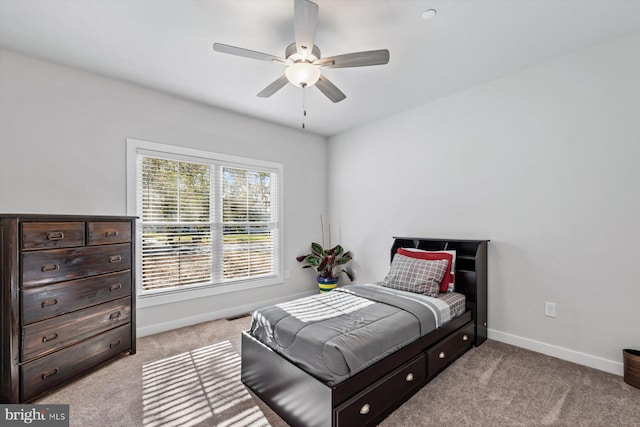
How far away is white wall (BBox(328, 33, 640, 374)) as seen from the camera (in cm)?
230

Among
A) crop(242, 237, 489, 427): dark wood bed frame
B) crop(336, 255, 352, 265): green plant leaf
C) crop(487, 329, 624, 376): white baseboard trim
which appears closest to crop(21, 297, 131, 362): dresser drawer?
crop(242, 237, 489, 427): dark wood bed frame

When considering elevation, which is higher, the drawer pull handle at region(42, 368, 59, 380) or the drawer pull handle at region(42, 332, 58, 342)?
the drawer pull handle at region(42, 332, 58, 342)

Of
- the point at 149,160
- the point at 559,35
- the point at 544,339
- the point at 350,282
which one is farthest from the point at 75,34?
the point at 544,339

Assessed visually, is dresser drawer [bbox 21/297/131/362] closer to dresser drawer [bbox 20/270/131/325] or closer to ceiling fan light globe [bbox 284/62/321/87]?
dresser drawer [bbox 20/270/131/325]

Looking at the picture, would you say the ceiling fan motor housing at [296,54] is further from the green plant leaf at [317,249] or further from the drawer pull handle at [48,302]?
the green plant leaf at [317,249]

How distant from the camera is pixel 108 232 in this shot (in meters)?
2.48

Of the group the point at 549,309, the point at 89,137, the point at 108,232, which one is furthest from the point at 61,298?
the point at 549,309

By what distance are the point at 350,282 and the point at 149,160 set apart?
3231mm

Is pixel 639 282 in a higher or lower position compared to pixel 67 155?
lower

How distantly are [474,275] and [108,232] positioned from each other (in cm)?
341

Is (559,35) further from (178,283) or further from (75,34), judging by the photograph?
(178,283)

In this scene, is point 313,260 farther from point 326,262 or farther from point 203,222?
point 203,222

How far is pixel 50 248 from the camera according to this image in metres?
2.09

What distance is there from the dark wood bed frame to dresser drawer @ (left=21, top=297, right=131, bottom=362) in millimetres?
1264
